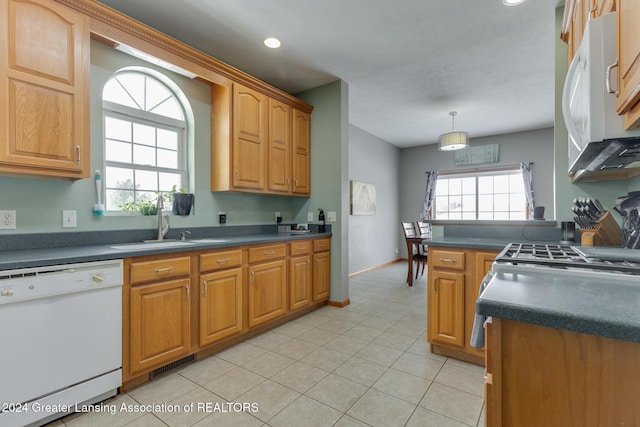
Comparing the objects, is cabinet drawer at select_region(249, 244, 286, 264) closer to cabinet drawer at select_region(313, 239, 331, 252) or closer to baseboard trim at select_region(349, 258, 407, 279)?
cabinet drawer at select_region(313, 239, 331, 252)

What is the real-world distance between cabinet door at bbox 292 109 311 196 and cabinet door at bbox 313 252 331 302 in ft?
2.74

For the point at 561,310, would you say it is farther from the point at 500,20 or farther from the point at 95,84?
the point at 95,84

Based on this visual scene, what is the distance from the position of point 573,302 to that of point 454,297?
5.36 ft

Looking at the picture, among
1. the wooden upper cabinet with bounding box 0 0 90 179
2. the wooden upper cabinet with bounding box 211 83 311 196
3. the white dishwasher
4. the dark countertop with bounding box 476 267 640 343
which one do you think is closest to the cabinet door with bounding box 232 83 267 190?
the wooden upper cabinet with bounding box 211 83 311 196

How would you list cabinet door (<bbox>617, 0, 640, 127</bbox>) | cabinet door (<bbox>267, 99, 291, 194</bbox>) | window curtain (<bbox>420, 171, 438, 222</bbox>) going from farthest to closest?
window curtain (<bbox>420, 171, 438, 222</bbox>), cabinet door (<bbox>267, 99, 291, 194</bbox>), cabinet door (<bbox>617, 0, 640, 127</bbox>)

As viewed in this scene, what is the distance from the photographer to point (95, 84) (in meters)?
2.23

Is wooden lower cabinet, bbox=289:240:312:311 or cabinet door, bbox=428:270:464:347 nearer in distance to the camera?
cabinet door, bbox=428:270:464:347

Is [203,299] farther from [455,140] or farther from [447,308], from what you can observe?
[455,140]

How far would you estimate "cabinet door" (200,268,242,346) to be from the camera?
229cm

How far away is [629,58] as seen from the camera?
92 cm

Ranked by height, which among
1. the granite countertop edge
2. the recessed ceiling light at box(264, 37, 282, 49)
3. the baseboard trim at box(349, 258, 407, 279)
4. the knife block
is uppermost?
the recessed ceiling light at box(264, 37, 282, 49)

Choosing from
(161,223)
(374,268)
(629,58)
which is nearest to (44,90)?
(161,223)

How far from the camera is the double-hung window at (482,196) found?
595cm

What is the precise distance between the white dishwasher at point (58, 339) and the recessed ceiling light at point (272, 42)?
7.39 ft
